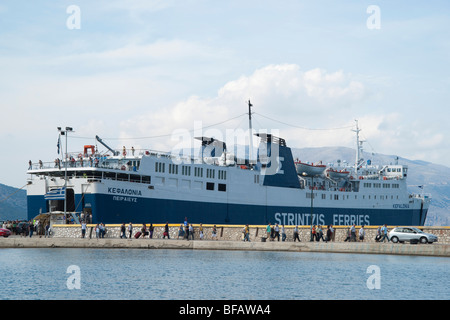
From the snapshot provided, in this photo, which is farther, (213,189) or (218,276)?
(213,189)

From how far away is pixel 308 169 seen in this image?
262 feet

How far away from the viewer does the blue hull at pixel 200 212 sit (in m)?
57.2

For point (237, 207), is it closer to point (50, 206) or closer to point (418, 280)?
point (50, 206)

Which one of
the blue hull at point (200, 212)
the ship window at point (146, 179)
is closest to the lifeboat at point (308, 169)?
the blue hull at point (200, 212)

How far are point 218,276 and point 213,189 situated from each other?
3539 cm

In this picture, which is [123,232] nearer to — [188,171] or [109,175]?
[109,175]

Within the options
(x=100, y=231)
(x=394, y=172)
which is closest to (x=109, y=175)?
(x=100, y=231)

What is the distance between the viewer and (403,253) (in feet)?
131

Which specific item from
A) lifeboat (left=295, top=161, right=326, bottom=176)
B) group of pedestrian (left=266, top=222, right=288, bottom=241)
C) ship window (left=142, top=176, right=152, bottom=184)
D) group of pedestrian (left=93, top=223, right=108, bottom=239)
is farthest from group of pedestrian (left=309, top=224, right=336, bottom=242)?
lifeboat (left=295, top=161, right=326, bottom=176)

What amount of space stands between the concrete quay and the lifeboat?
3608 centimetres

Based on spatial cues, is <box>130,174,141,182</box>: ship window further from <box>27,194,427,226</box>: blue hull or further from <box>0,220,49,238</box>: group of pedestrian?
<box>0,220,49,238</box>: group of pedestrian
